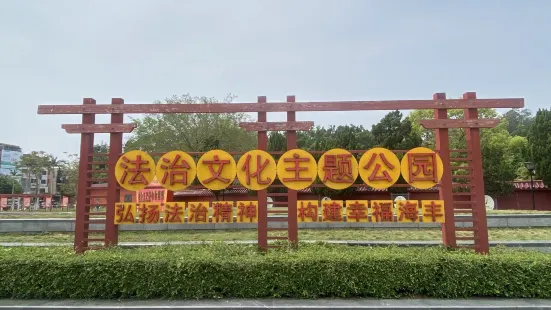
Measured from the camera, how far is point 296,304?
454cm

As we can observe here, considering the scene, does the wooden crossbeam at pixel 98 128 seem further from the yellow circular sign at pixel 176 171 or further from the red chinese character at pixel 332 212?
the red chinese character at pixel 332 212

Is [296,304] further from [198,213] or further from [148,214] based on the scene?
[148,214]

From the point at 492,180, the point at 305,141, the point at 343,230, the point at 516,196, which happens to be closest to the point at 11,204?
the point at 305,141

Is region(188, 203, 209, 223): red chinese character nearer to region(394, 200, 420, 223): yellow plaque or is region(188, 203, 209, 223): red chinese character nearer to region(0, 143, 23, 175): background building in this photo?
region(394, 200, 420, 223): yellow plaque

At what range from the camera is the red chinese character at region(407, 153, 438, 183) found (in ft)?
20.0

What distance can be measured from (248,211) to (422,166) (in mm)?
3018

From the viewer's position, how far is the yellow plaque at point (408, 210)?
239 inches

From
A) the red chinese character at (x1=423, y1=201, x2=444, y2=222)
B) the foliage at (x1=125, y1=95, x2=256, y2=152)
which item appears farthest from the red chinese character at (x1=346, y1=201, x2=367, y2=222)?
the foliage at (x1=125, y1=95, x2=256, y2=152)

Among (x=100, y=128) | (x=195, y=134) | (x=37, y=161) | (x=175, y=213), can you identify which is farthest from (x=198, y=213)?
(x=37, y=161)

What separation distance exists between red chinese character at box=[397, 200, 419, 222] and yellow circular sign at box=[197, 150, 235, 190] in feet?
9.38

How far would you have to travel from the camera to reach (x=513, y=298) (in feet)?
15.5

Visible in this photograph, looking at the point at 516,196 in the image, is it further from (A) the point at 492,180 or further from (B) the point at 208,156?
(B) the point at 208,156

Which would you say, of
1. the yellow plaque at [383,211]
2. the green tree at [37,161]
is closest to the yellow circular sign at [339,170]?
the yellow plaque at [383,211]

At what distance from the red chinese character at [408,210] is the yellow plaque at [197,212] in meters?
3.25
